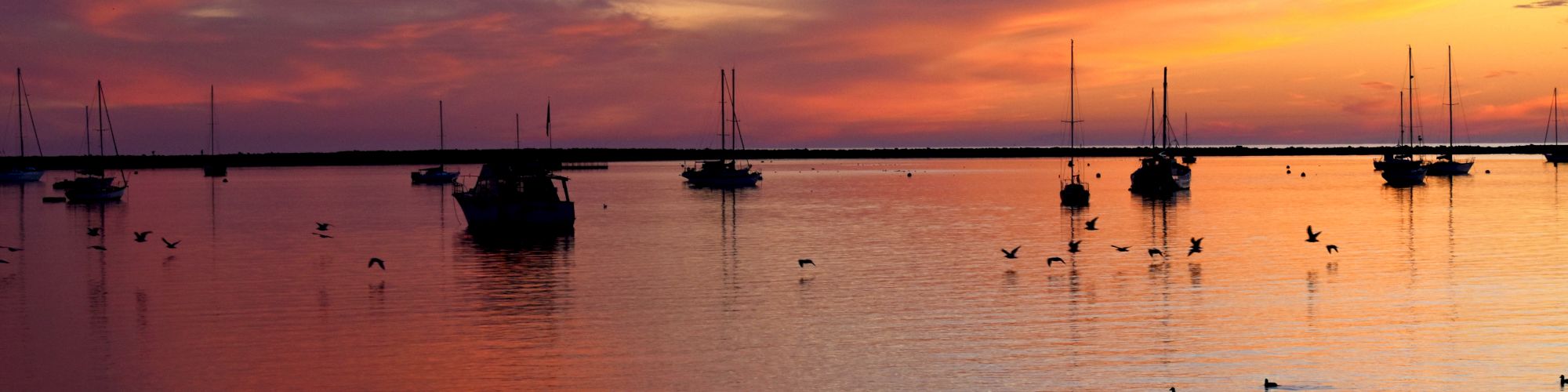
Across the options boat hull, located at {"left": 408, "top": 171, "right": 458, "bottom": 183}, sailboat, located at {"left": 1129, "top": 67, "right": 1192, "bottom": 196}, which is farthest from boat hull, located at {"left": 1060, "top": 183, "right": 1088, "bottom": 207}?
boat hull, located at {"left": 408, "top": 171, "right": 458, "bottom": 183}

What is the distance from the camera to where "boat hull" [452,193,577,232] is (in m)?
49.3

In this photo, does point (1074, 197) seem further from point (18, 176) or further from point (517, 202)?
point (18, 176)

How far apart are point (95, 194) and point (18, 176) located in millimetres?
58750

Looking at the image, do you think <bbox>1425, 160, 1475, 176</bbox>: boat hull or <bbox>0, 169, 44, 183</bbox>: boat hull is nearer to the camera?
<bbox>1425, 160, 1475, 176</bbox>: boat hull

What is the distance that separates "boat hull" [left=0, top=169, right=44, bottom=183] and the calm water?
83.9 meters

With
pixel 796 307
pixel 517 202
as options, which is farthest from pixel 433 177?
pixel 796 307

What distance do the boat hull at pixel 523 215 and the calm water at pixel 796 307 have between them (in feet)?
5.41

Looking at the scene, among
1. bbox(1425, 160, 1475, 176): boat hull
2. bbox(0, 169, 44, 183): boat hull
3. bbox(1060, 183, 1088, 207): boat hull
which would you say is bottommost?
bbox(1060, 183, 1088, 207): boat hull

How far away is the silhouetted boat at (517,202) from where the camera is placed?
49.5 meters

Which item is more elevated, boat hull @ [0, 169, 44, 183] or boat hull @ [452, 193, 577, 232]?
boat hull @ [0, 169, 44, 183]

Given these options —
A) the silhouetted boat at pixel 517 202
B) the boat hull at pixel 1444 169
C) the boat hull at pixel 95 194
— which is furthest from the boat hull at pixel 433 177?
the boat hull at pixel 1444 169

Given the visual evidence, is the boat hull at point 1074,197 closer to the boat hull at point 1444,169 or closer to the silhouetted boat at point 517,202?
the silhouetted boat at point 517,202

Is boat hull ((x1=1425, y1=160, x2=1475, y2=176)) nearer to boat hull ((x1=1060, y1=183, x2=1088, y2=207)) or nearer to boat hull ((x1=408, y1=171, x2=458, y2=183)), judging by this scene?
boat hull ((x1=1060, y1=183, x2=1088, y2=207))

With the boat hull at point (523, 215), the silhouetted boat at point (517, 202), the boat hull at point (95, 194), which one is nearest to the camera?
the boat hull at point (523, 215)
